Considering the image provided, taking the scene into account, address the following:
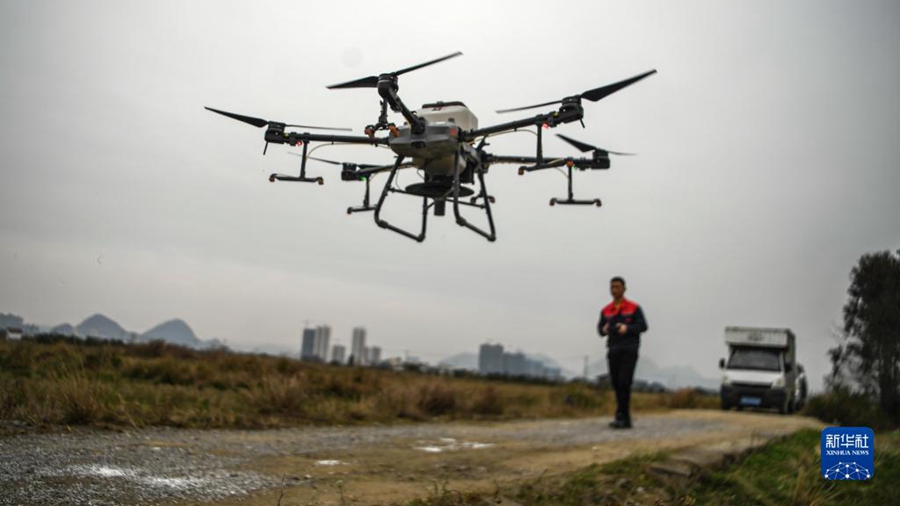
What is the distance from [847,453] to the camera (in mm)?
5004

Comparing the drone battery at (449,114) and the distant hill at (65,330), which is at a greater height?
the drone battery at (449,114)

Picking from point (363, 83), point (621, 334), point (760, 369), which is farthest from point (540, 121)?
point (760, 369)

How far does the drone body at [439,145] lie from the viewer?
310 inches

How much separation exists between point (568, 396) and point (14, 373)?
46.2 ft

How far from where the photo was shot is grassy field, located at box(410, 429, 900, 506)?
16.8 feet

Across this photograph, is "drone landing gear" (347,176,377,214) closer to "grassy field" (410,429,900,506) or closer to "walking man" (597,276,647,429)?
"walking man" (597,276,647,429)

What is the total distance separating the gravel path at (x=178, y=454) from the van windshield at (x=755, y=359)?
1441 centimetres

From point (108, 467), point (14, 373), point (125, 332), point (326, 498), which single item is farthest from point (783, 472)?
point (125, 332)

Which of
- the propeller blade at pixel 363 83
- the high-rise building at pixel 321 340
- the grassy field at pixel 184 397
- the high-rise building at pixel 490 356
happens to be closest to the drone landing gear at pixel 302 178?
the propeller blade at pixel 363 83

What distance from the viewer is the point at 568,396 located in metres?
19.4

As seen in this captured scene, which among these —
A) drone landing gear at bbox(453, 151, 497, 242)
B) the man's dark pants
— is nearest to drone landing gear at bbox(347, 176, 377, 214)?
drone landing gear at bbox(453, 151, 497, 242)

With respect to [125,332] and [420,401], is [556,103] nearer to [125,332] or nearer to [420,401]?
[420,401]

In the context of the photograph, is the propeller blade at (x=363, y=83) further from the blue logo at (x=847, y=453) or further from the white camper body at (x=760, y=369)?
the white camper body at (x=760, y=369)

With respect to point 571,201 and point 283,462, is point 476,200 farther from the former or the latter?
point 283,462
